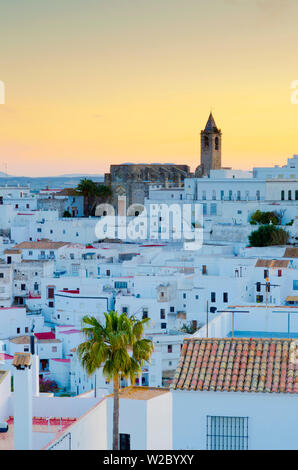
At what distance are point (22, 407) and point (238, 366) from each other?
2.65 meters

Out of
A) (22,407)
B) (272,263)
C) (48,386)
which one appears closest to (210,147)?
(272,263)

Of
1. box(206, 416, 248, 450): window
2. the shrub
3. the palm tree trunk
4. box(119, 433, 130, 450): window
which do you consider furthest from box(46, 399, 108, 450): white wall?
the shrub

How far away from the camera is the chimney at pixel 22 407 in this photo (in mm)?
8203

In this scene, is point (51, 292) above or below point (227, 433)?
above

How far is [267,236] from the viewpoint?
3466 centimetres

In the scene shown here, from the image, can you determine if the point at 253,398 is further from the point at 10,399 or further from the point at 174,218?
the point at 174,218

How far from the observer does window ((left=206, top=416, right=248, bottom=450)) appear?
9.25 meters

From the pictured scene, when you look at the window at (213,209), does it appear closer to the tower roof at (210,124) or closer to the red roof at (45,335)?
the tower roof at (210,124)

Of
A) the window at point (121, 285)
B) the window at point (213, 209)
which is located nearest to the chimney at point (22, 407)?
the window at point (121, 285)

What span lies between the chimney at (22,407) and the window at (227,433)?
84.9 inches

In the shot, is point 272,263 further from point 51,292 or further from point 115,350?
point 115,350

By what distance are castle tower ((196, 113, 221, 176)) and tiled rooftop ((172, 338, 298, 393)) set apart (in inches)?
1647
